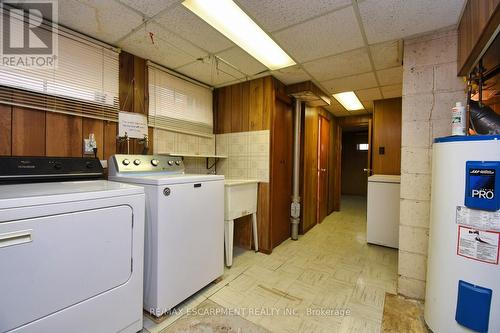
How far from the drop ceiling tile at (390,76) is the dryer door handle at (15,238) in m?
3.24

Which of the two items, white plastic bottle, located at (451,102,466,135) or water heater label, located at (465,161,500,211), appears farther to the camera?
white plastic bottle, located at (451,102,466,135)

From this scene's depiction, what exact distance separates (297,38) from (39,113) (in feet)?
7.05

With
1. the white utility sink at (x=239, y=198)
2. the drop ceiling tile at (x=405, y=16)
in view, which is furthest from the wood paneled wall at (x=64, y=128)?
the drop ceiling tile at (x=405, y=16)

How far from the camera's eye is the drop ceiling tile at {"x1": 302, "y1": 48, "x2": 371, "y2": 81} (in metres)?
2.13

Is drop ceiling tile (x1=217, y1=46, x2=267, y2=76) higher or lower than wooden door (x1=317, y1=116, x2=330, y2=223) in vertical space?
higher

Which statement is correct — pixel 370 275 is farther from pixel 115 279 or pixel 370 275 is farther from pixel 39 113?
pixel 39 113

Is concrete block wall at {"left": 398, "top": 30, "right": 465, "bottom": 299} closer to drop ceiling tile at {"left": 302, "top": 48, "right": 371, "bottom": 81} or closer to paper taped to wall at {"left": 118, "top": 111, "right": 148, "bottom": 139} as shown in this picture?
drop ceiling tile at {"left": 302, "top": 48, "right": 371, "bottom": 81}

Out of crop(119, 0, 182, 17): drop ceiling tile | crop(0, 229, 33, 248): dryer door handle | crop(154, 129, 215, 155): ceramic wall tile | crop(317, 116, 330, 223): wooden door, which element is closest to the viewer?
crop(0, 229, 33, 248): dryer door handle

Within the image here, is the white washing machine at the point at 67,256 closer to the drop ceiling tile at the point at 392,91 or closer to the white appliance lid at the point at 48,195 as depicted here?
the white appliance lid at the point at 48,195

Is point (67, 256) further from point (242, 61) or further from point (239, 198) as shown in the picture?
point (242, 61)

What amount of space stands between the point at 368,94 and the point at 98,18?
11.1 ft

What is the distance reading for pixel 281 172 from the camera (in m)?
2.99

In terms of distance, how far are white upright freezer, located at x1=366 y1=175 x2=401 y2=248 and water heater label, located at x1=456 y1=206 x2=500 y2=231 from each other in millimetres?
1727

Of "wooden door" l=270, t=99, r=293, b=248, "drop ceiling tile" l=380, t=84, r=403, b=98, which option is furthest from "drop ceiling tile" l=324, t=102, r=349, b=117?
"wooden door" l=270, t=99, r=293, b=248
